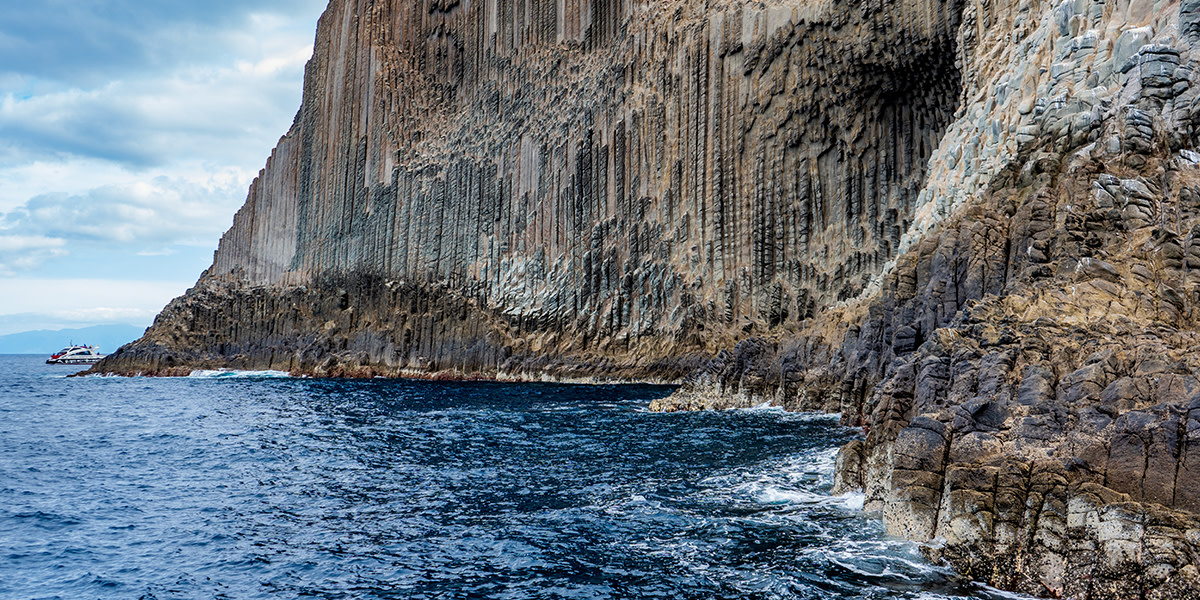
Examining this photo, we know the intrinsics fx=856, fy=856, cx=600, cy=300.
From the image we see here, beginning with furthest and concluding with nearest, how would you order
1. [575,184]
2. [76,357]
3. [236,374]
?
[76,357]
[236,374]
[575,184]

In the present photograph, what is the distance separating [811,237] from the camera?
47.6 m

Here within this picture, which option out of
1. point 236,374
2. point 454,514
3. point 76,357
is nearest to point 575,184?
point 236,374

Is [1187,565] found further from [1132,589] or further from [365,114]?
[365,114]

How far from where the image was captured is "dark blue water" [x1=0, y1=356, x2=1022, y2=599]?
12.2 metres

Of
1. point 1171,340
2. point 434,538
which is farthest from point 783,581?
point 1171,340

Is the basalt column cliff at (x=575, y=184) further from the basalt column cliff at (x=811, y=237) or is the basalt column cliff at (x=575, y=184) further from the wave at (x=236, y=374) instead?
the wave at (x=236, y=374)

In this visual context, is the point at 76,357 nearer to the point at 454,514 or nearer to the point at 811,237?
the point at 811,237

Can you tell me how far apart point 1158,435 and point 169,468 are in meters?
23.2

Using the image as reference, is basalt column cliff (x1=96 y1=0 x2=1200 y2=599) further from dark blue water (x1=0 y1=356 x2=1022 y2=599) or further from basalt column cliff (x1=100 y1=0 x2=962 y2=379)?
dark blue water (x1=0 y1=356 x2=1022 y2=599)

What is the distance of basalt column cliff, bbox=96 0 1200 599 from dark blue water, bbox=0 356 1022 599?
6.16 feet

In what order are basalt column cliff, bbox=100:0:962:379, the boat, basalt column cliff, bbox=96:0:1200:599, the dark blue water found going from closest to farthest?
basalt column cliff, bbox=96:0:1200:599 < the dark blue water < basalt column cliff, bbox=100:0:962:379 < the boat

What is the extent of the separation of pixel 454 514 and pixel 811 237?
3524cm

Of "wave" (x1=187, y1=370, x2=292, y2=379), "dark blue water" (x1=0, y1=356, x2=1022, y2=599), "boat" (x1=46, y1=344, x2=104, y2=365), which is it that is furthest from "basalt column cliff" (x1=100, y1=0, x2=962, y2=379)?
"boat" (x1=46, y1=344, x2=104, y2=365)

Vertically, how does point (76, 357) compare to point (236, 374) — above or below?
above
